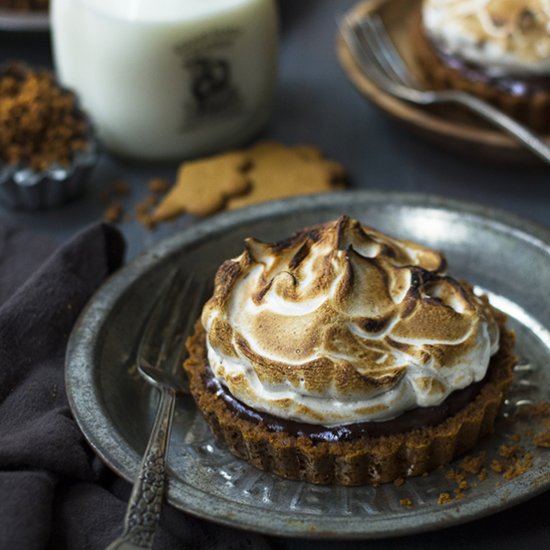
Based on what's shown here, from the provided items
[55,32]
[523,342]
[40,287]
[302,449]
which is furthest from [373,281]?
Result: [55,32]

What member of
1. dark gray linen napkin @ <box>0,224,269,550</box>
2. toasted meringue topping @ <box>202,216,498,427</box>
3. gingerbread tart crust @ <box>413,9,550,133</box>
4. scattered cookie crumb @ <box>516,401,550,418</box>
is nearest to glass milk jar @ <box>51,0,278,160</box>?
gingerbread tart crust @ <box>413,9,550,133</box>

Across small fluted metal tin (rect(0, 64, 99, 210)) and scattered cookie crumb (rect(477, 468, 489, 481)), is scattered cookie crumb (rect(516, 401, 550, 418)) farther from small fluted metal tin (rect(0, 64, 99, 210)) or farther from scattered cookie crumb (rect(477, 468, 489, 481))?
small fluted metal tin (rect(0, 64, 99, 210))

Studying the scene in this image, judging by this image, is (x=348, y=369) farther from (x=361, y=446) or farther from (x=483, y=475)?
(x=483, y=475)

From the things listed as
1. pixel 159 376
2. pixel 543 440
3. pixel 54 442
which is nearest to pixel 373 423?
pixel 543 440

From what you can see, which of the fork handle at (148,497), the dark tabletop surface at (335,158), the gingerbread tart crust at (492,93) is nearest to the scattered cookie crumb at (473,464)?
the fork handle at (148,497)

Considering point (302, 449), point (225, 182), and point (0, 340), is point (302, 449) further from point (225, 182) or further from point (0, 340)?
point (225, 182)

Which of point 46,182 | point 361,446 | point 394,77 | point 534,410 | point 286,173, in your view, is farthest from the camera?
point 394,77
